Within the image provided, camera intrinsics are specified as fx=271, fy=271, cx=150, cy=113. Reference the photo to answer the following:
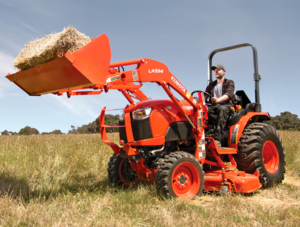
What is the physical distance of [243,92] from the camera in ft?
19.5

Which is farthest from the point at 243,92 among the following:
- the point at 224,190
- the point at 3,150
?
the point at 3,150

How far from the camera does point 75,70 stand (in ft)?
11.1

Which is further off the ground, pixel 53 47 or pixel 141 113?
pixel 53 47

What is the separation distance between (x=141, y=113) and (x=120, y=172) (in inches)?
57.2

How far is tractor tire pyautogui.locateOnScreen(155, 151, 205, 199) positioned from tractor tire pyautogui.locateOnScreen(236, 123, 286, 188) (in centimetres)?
132

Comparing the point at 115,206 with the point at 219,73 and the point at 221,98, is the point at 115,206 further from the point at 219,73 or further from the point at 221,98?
the point at 219,73

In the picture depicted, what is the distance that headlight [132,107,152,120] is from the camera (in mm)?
4309

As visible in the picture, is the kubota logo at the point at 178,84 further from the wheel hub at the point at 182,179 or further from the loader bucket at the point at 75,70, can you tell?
the wheel hub at the point at 182,179

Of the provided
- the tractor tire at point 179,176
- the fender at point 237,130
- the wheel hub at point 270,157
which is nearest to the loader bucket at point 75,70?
the tractor tire at point 179,176

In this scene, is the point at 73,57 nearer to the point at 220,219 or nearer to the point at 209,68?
the point at 220,219

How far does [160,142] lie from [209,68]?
10.4 ft

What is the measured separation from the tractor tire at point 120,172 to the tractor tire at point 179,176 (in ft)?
3.77

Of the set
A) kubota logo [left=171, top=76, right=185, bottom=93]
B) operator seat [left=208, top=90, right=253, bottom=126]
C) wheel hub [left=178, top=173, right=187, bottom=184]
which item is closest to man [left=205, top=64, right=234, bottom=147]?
operator seat [left=208, top=90, right=253, bottom=126]

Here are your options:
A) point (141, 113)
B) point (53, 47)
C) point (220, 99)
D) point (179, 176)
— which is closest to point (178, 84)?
point (141, 113)
